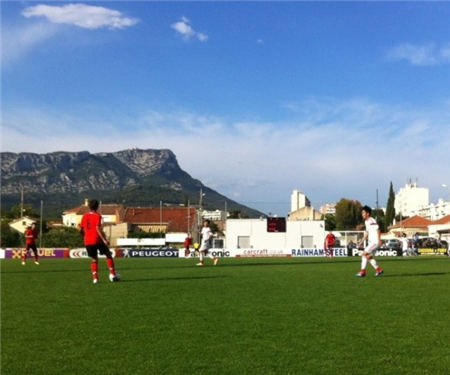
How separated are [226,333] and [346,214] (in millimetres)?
142699

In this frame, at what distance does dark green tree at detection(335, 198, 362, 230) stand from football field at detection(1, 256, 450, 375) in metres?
136

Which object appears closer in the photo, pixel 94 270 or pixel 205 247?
pixel 94 270

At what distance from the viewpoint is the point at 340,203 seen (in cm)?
14775

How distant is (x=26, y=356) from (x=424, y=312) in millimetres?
5671

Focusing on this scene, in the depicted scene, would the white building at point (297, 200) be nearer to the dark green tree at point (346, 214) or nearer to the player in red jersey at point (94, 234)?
the dark green tree at point (346, 214)

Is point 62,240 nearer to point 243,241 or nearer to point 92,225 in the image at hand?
point 243,241

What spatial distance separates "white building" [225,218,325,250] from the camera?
6688 cm

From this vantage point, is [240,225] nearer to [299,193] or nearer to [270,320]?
[270,320]

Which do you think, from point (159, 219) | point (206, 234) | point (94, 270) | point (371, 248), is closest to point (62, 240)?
point (206, 234)

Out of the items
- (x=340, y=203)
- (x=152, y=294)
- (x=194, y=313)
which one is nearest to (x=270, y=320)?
(x=194, y=313)

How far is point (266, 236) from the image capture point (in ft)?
222

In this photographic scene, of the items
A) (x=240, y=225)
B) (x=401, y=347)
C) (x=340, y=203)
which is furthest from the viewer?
(x=340, y=203)

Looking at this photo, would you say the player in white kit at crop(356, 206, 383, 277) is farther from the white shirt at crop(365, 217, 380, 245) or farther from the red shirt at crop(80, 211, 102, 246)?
the red shirt at crop(80, 211, 102, 246)

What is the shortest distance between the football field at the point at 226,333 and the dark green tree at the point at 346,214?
136275mm
